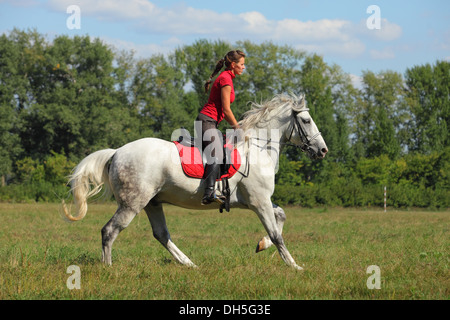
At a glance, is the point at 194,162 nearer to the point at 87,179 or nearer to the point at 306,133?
the point at 87,179

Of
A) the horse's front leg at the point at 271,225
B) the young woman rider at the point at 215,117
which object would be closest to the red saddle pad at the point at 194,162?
the young woman rider at the point at 215,117

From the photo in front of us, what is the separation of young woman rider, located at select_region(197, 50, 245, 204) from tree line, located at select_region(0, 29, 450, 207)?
3339 centimetres

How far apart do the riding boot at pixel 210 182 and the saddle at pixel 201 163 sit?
11 centimetres

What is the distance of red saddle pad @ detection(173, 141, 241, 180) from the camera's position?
317 inches

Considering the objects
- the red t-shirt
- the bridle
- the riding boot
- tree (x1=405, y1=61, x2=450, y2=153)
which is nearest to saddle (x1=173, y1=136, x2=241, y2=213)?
the riding boot

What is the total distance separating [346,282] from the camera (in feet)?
21.5

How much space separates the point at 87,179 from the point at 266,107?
10.6 feet

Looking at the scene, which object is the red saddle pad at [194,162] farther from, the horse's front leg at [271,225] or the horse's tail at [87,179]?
the horse's tail at [87,179]

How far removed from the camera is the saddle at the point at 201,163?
8.06 m

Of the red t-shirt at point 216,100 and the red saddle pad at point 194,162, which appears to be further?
the red t-shirt at point 216,100

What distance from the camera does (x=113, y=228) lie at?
8047mm
